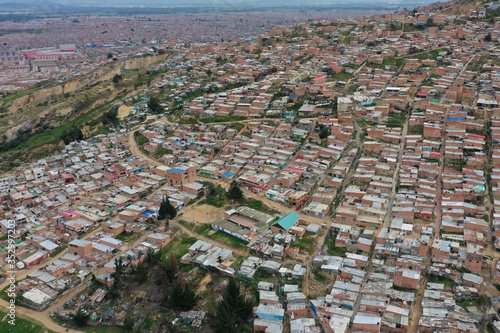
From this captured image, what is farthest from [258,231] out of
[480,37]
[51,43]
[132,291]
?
[51,43]

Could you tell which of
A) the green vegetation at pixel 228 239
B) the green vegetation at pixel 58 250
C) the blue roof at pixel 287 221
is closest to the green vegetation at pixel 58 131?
the green vegetation at pixel 58 250

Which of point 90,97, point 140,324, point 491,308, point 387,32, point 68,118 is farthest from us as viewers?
point 387,32

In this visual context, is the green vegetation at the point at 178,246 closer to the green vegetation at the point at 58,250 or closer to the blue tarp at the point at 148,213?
the blue tarp at the point at 148,213

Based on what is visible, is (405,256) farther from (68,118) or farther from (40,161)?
(68,118)

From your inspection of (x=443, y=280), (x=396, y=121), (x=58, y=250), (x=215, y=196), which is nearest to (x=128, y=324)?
(x=58, y=250)

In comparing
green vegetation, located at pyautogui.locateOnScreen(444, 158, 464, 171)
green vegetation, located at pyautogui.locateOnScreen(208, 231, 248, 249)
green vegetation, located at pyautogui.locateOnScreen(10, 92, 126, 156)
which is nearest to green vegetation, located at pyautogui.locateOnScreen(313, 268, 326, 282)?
green vegetation, located at pyautogui.locateOnScreen(208, 231, 248, 249)

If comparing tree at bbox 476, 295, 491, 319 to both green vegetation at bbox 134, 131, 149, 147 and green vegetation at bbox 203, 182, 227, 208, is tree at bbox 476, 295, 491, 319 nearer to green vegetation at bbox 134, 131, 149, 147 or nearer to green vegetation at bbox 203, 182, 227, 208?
green vegetation at bbox 203, 182, 227, 208
